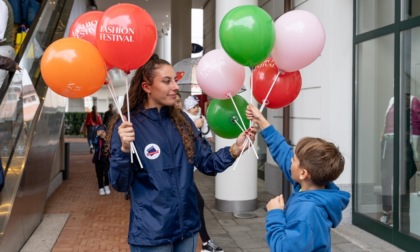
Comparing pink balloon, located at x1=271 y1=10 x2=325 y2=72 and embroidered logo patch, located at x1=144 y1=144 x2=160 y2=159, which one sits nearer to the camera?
embroidered logo patch, located at x1=144 y1=144 x2=160 y2=159

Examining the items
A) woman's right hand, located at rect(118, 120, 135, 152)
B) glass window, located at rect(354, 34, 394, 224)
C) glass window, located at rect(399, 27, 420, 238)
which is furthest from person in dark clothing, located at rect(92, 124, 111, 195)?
woman's right hand, located at rect(118, 120, 135, 152)

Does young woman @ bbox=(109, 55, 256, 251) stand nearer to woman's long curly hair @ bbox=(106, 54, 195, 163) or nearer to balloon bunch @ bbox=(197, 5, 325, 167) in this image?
woman's long curly hair @ bbox=(106, 54, 195, 163)

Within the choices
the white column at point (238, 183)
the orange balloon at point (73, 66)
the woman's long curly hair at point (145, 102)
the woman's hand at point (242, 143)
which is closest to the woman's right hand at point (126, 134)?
the woman's long curly hair at point (145, 102)

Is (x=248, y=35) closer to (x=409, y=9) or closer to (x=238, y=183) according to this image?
(x=409, y=9)

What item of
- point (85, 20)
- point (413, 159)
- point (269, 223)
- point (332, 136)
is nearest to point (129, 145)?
point (269, 223)

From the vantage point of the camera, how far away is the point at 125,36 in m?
2.55

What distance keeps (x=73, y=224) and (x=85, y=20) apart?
415 cm

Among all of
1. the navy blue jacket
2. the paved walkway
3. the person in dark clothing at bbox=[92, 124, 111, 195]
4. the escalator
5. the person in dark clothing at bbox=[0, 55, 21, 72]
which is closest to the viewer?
the navy blue jacket

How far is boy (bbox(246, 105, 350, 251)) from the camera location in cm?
205

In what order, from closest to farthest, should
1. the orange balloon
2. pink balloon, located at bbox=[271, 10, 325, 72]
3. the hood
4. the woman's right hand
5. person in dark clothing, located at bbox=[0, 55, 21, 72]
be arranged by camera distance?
the hood < the woman's right hand < the orange balloon < pink balloon, located at bbox=[271, 10, 325, 72] < person in dark clothing, located at bbox=[0, 55, 21, 72]

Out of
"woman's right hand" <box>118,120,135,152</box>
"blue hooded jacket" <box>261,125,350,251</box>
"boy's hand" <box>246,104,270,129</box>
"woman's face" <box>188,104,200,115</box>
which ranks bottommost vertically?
"blue hooded jacket" <box>261,125,350,251</box>

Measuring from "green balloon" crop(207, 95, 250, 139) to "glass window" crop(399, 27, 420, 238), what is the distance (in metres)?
2.73

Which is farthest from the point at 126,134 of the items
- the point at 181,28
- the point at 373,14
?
the point at 181,28

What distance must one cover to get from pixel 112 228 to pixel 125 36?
424 cm
